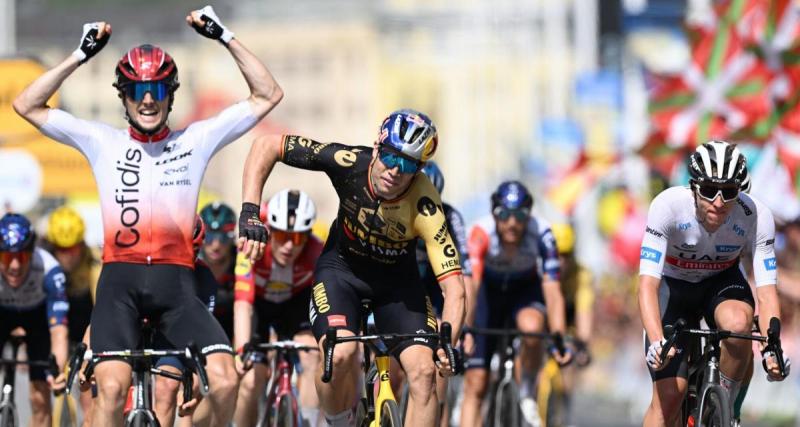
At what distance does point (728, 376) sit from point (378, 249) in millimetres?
2069

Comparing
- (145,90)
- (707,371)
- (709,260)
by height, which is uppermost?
(145,90)

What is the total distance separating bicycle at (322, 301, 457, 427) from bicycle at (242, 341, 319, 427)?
5.68 ft

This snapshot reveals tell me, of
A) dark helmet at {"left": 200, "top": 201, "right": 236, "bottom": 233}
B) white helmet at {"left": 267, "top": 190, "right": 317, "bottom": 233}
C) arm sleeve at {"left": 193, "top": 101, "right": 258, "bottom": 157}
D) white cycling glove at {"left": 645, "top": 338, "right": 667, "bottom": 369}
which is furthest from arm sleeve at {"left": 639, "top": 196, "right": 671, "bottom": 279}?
dark helmet at {"left": 200, "top": 201, "right": 236, "bottom": 233}

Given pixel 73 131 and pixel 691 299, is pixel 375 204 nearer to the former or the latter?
pixel 73 131

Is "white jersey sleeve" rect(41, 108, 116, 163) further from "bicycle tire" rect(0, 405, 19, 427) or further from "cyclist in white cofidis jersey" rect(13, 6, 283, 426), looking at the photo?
"bicycle tire" rect(0, 405, 19, 427)

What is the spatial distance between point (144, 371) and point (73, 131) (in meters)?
1.37

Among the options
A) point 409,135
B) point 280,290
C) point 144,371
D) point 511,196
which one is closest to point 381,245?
point 409,135

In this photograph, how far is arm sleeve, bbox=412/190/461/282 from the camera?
1095cm

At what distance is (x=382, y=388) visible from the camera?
10.8m

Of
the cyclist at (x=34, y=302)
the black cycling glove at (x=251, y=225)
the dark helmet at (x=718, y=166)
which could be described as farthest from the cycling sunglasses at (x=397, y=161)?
the cyclist at (x=34, y=302)

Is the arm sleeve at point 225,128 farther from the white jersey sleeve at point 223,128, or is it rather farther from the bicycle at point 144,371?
the bicycle at point 144,371

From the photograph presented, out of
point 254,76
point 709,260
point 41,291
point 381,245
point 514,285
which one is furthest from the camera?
point 514,285

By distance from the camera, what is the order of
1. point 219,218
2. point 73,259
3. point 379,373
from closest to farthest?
point 379,373 < point 219,218 < point 73,259

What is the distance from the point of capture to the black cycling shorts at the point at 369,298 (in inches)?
434
